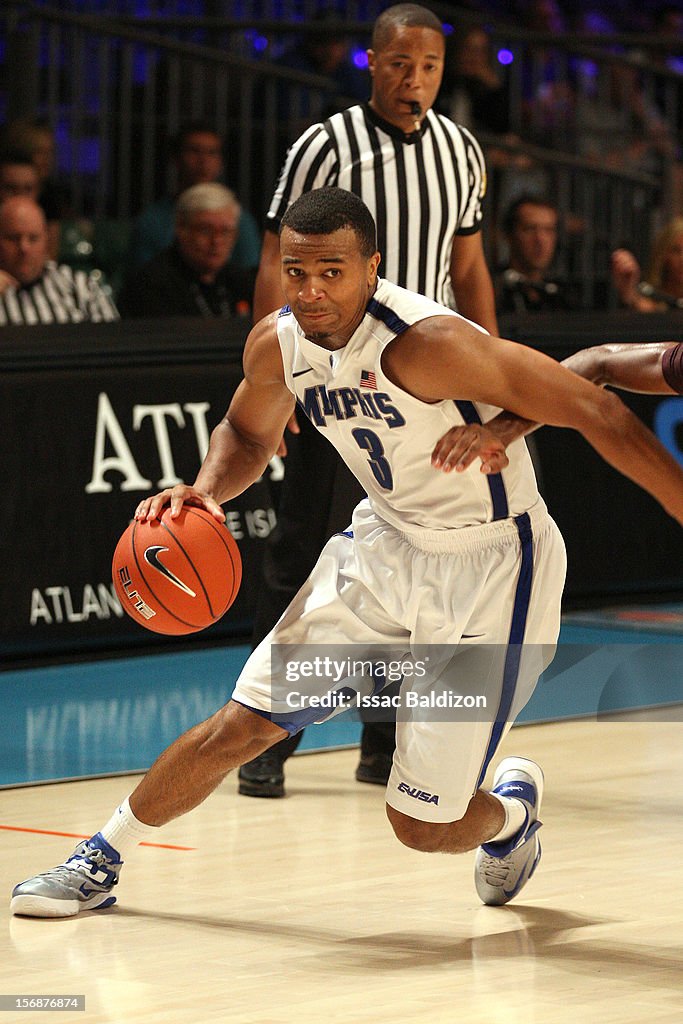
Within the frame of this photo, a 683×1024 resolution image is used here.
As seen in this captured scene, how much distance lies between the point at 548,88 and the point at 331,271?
878 cm

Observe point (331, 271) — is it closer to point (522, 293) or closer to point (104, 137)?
point (522, 293)

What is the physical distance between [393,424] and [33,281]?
4.30 m

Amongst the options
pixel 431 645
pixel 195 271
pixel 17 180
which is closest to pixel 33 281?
pixel 17 180

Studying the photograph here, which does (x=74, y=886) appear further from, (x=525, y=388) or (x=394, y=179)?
(x=394, y=179)

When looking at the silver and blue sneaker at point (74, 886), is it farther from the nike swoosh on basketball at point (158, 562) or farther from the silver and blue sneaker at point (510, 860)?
the silver and blue sneaker at point (510, 860)

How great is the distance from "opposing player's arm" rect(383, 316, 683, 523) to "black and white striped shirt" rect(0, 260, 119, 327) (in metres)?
4.02

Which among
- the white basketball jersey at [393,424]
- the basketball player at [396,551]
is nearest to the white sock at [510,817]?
the basketball player at [396,551]

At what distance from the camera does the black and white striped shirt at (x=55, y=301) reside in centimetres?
788

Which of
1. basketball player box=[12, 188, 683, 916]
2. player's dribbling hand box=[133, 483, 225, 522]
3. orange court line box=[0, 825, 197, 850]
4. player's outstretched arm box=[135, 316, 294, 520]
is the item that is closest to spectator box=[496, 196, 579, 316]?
orange court line box=[0, 825, 197, 850]

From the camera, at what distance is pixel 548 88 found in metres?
12.3

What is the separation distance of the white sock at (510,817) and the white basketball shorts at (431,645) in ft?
0.91

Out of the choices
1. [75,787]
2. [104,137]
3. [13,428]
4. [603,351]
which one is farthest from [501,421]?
[104,137]

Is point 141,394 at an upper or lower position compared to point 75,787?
upper

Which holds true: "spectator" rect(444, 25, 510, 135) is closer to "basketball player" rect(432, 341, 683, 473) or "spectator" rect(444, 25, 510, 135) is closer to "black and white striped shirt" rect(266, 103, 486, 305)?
"black and white striped shirt" rect(266, 103, 486, 305)
